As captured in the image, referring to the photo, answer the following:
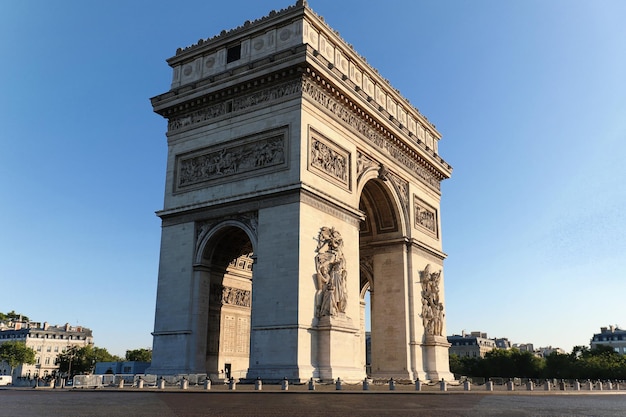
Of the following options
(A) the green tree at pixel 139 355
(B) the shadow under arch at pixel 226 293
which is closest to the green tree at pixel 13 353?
(A) the green tree at pixel 139 355

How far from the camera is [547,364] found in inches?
2948

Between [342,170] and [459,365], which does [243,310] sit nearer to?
[342,170]

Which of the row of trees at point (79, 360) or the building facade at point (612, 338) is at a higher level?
Result: the building facade at point (612, 338)

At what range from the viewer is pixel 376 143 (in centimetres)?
2947

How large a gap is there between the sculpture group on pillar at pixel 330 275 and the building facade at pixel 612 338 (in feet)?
331

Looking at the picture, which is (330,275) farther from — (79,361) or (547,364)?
(79,361)

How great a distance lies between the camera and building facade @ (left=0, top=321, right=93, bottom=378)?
88875mm

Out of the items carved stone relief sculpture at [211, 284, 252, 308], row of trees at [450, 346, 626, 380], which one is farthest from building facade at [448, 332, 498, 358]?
carved stone relief sculpture at [211, 284, 252, 308]

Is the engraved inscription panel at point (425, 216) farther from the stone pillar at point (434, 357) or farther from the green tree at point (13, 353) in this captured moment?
the green tree at point (13, 353)

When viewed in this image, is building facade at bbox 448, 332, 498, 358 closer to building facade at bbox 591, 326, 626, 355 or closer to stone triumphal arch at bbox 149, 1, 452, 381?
building facade at bbox 591, 326, 626, 355

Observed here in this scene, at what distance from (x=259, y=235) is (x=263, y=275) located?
63.7 inches

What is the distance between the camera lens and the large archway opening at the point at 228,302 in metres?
25.4

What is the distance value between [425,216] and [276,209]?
43.7 ft

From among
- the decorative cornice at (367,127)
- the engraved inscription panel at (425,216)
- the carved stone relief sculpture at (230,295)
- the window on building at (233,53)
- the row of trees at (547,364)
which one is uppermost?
the window on building at (233,53)
